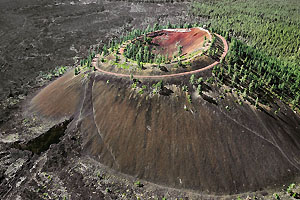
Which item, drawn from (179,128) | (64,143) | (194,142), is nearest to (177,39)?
(179,128)

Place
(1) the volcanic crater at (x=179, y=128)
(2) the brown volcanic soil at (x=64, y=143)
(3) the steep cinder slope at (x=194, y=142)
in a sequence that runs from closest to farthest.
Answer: (2) the brown volcanic soil at (x=64, y=143) < (3) the steep cinder slope at (x=194, y=142) < (1) the volcanic crater at (x=179, y=128)

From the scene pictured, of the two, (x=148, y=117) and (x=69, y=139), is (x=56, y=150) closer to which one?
(x=69, y=139)

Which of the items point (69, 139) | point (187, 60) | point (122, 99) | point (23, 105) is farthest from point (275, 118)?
point (23, 105)

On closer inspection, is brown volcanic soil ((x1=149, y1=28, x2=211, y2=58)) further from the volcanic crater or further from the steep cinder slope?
the steep cinder slope

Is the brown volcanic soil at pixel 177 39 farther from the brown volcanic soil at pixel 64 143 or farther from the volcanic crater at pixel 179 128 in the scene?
the brown volcanic soil at pixel 64 143

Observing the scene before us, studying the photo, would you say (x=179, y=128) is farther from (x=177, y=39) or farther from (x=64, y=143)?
(x=177, y=39)

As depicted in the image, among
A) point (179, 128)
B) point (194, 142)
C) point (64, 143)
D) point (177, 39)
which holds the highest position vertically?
point (177, 39)

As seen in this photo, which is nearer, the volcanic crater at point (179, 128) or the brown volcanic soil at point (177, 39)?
the volcanic crater at point (179, 128)

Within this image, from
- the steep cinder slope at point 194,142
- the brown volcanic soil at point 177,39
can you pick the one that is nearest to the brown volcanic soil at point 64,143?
the steep cinder slope at point 194,142
